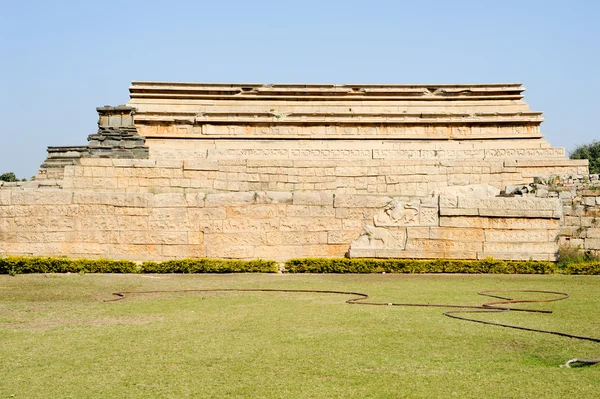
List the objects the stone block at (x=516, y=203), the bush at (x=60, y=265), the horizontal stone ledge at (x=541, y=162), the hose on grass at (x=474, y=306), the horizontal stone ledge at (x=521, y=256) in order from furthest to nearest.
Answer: the horizontal stone ledge at (x=541, y=162), the stone block at (x=516, y=203), the horizontal stone ledge at (x=521, y=256), the bush at (x=60, y=265), the hose on grass at (x=474, y=306)

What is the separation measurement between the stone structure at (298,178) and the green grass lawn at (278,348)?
369 centimetres

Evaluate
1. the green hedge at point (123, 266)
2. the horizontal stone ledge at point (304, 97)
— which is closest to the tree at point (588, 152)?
the horizontal stone ledge at point (304, 97)

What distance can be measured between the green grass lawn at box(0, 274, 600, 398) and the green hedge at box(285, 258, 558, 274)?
109 inches

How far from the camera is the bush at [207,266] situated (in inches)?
504

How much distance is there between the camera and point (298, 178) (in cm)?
1605

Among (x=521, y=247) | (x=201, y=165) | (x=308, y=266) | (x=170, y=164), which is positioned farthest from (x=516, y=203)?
(x=170, y=164)

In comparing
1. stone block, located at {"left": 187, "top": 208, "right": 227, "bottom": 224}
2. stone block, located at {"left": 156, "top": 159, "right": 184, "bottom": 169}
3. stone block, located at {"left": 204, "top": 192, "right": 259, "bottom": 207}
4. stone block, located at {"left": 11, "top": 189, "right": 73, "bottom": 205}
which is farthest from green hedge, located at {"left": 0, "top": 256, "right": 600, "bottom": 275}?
stone block, located at {"left": 156, "top": 159, "right": 184, "bottom": 169}

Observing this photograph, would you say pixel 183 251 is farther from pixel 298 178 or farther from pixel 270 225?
pixel 298 178

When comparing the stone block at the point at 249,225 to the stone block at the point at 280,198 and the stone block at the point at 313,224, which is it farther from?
the stone block at the point at 280,198

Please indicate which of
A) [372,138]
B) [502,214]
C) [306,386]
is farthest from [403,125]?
[306,386]

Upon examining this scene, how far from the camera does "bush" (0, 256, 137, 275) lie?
12.4 m

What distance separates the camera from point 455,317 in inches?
313

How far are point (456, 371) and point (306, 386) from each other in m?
1.17

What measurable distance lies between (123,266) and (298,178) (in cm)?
468
